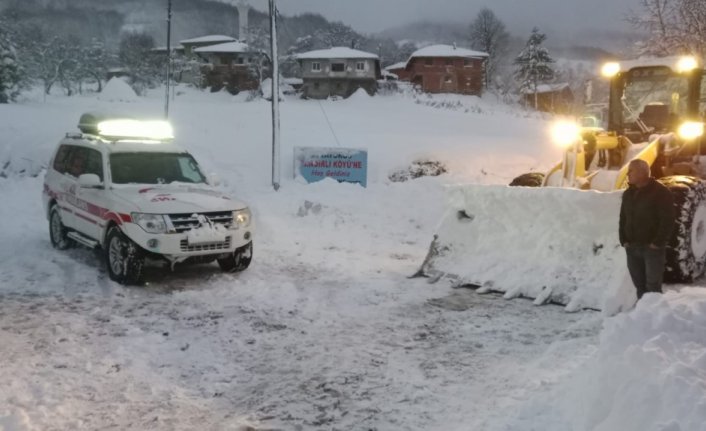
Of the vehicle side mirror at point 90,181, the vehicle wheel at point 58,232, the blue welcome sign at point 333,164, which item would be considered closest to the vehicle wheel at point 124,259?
the vehicle side mirror at point 90,181

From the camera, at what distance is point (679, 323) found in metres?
4.14

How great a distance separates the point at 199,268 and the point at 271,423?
564 cm

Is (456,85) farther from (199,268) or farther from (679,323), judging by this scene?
(679,323)

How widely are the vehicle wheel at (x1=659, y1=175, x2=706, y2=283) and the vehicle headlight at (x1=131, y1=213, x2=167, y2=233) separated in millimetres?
6756

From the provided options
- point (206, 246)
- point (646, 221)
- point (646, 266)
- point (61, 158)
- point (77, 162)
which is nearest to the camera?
point (646, 221)

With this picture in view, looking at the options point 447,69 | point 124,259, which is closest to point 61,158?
point 124,259

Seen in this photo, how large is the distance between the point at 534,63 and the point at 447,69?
31.7 feet

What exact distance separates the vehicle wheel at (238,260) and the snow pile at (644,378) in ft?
18.9

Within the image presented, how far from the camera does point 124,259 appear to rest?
836 cm

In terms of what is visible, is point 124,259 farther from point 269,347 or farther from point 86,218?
point 269,347

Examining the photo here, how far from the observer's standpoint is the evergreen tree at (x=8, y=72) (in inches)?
1650

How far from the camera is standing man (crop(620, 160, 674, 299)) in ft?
20.4

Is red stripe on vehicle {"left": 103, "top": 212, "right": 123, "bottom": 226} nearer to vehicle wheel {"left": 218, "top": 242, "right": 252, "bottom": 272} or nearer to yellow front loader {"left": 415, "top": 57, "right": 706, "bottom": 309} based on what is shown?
vehicle wheel {"left": 218, "top": 242, "right": 252, "bottom": 272}

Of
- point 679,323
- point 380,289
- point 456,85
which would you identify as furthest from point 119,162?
point 456,85
